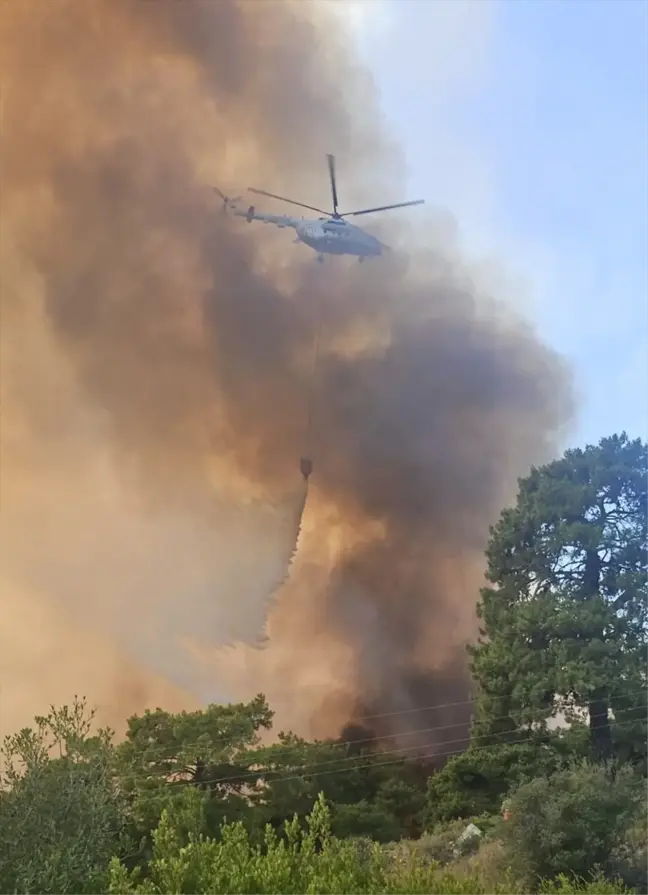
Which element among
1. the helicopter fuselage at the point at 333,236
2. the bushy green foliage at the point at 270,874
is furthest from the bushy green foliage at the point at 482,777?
the helicopter fuselage at the point at 333,236

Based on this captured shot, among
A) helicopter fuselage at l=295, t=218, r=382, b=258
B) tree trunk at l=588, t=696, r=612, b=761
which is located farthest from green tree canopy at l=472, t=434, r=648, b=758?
helicopter fuselage at l=295, t=218, r=382, b=258

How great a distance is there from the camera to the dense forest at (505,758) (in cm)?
1577

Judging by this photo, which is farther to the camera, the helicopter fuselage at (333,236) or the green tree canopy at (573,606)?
the helicopter fuselage at (333,236)

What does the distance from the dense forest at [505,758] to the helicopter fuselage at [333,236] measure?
47.9 feet

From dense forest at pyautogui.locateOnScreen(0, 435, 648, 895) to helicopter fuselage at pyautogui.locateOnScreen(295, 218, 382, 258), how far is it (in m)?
14.6

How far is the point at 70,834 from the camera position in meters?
12.3

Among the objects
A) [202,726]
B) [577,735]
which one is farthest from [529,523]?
[202,726]

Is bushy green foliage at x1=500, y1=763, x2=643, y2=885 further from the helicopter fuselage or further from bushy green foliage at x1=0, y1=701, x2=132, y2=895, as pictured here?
the helicopter fuselage

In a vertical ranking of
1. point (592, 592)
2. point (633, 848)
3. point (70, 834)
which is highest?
point (592, 592)

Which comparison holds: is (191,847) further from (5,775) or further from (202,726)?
(202,726)

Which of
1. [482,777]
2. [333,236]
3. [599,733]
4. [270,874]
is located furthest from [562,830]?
[333,236]

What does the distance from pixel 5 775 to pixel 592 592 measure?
22.6 m

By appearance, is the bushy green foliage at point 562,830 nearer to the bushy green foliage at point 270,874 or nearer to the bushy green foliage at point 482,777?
the bushy green foliage at point 482,777

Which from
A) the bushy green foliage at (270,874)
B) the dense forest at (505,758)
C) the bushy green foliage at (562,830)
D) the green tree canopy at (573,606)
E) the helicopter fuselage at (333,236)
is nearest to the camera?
the bushy green foliage at (270,874)
